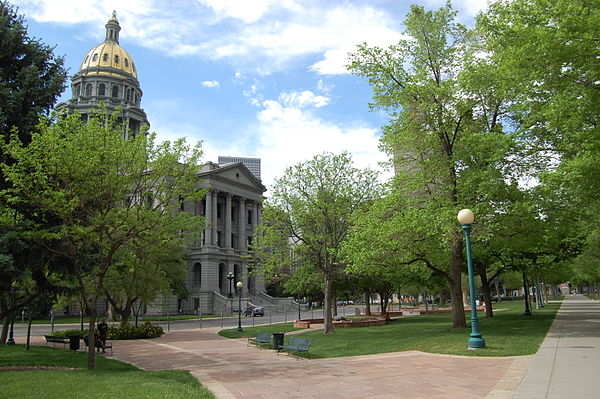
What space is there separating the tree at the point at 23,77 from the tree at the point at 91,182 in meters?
0.77

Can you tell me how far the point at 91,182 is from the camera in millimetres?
15008

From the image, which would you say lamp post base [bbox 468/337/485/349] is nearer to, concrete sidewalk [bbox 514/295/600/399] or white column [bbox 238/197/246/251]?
concrete sidewalk [bbox 514/295/600/399]

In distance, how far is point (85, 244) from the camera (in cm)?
1678

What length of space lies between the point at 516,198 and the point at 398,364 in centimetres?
1021

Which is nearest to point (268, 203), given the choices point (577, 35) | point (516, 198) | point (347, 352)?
point (347, 352)

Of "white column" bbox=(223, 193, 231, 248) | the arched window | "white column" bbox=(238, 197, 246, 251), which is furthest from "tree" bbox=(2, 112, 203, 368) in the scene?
"white column" bbox=(238, 197, 246, 251)

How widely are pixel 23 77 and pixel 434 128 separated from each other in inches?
701

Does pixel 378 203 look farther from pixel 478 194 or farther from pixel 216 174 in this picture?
pixel 216 174

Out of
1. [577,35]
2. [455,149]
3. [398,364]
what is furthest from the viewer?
[455,149]

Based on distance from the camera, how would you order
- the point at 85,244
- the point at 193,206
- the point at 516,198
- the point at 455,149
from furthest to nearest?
the point at 193,206 → the point at 455,149 → the point at 516,198 → the point at 85,244

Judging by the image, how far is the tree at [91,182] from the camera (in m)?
14.7

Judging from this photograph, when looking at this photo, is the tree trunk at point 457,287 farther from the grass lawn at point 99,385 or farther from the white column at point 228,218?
the white column at point 228,218

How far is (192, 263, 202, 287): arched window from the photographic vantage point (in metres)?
79.1

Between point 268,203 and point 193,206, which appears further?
point 193,206
